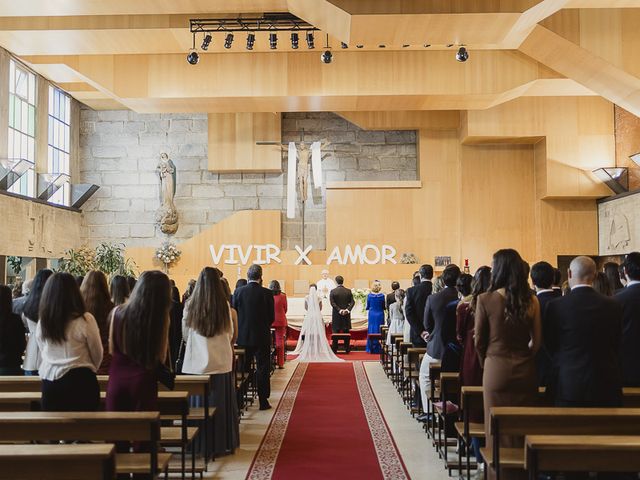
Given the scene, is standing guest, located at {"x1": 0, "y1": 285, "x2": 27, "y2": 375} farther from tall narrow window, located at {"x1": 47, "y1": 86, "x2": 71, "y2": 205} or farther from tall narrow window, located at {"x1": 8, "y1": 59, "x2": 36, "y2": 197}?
tall narrow window, located at {"x1": 47, "y1": 86, "x2": 71, "y2": 205}

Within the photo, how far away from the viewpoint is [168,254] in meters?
18.5

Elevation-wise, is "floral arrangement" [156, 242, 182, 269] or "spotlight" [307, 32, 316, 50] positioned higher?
"spotlight" [307, 32, 316, 50]

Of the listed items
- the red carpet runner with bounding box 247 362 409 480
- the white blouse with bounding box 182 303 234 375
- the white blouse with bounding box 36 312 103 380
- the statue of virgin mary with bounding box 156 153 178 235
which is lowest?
the red carpet runner with bounding box 247 362 409 480

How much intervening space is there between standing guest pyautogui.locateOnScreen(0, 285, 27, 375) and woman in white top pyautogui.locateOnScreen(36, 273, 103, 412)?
4.72ft

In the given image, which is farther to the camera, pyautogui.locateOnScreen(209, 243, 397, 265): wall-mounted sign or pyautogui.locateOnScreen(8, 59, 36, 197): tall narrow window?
pyautogui.locateOnScreen(209, 243, 397, 265): wall-mounted sign

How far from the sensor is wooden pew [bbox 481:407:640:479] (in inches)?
145

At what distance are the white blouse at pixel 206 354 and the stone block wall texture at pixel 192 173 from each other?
1405 cm

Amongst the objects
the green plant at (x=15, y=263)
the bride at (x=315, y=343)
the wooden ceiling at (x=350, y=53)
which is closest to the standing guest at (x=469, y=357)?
the wooden ceiling at (x=350, y=53)

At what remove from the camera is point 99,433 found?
3.79 meters

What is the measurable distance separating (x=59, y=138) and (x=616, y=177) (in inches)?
539

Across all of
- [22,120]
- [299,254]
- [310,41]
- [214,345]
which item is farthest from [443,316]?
A: [22,120]

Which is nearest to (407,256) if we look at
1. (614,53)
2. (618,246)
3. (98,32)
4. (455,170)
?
(455,170)

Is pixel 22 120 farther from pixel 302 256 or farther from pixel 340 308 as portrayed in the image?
pixel 340 308

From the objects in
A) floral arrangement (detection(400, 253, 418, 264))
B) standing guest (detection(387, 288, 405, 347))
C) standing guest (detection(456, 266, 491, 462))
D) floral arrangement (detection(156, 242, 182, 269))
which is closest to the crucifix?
floral arrangement (detection(400, 253, 418, 264))
